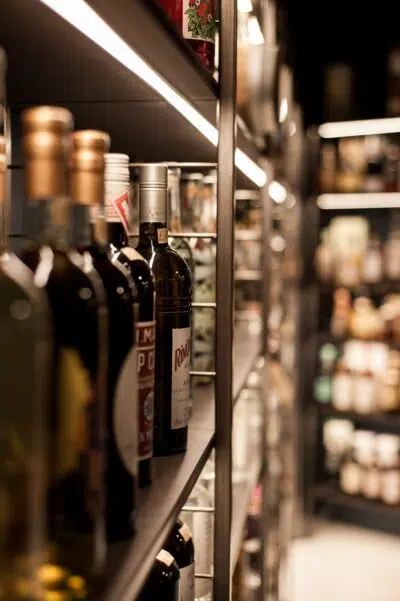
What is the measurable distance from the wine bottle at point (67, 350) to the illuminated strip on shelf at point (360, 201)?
13.6 feet

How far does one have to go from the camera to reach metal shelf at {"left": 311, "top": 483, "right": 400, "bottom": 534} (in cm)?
444

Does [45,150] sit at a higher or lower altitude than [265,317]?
higher

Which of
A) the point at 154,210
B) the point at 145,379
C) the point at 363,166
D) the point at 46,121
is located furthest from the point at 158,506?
the point at 363,166

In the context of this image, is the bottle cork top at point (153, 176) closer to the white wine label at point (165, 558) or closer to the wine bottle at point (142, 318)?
the wine bottle at point (142, 318)

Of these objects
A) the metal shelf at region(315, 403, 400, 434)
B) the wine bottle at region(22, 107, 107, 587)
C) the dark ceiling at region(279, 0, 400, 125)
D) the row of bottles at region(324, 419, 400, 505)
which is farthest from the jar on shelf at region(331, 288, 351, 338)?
the wine bottle at region(22, 107, 107, 587)

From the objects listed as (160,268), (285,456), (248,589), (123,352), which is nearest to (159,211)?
(160,268)

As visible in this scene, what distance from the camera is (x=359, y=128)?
15.0ft

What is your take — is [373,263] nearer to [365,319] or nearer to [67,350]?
[365,319]

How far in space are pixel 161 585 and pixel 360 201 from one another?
12.6 ft

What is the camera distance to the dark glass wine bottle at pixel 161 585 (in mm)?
1148

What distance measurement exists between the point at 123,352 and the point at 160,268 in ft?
1.49

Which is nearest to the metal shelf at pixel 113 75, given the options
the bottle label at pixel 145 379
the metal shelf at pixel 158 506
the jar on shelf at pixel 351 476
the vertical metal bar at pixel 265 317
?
the bottle label at pixel 145 379

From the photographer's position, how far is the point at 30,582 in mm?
463

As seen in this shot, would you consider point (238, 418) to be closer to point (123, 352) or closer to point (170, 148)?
point (170, 148)
